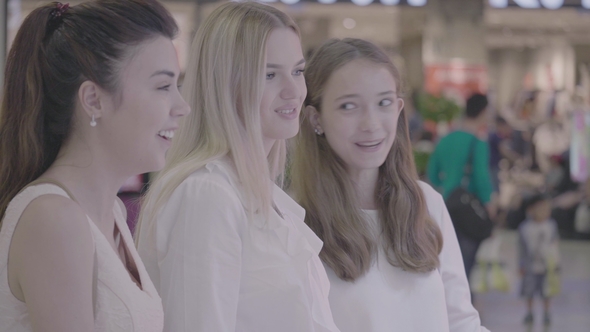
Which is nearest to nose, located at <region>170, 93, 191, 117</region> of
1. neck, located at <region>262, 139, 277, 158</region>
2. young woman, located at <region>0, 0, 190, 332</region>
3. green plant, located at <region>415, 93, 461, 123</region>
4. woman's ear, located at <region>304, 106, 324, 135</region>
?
young woman, located at <region>0, 0, 190, 332</region>

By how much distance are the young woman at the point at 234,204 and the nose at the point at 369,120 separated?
0.32 m

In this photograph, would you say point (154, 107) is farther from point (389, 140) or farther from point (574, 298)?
point (574, 298)

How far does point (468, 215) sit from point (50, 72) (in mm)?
4221

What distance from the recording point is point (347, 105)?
2188 millimetres

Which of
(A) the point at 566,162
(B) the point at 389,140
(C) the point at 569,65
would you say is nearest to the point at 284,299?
(B) the point at 389,140

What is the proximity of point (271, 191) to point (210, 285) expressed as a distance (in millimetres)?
319

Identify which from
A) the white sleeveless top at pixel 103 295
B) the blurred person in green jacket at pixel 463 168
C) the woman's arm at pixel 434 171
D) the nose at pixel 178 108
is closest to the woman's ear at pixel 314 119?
the nose at pixel 178 108

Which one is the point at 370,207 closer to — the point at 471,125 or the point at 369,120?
the point at 369,120

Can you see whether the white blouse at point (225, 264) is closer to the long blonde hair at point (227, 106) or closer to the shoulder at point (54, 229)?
the long blonde hair at point (227, 106)

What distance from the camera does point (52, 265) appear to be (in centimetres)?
125

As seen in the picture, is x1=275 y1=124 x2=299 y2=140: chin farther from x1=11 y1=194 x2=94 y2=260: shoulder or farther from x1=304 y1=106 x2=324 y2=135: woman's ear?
x1=11 y1=194 x2=94 y2=260: shoulder

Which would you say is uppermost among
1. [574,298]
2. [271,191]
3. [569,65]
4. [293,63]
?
[293,63]

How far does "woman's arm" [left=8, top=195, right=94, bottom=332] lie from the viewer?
1252 mm

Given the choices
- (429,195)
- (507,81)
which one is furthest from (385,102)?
(507,81)
